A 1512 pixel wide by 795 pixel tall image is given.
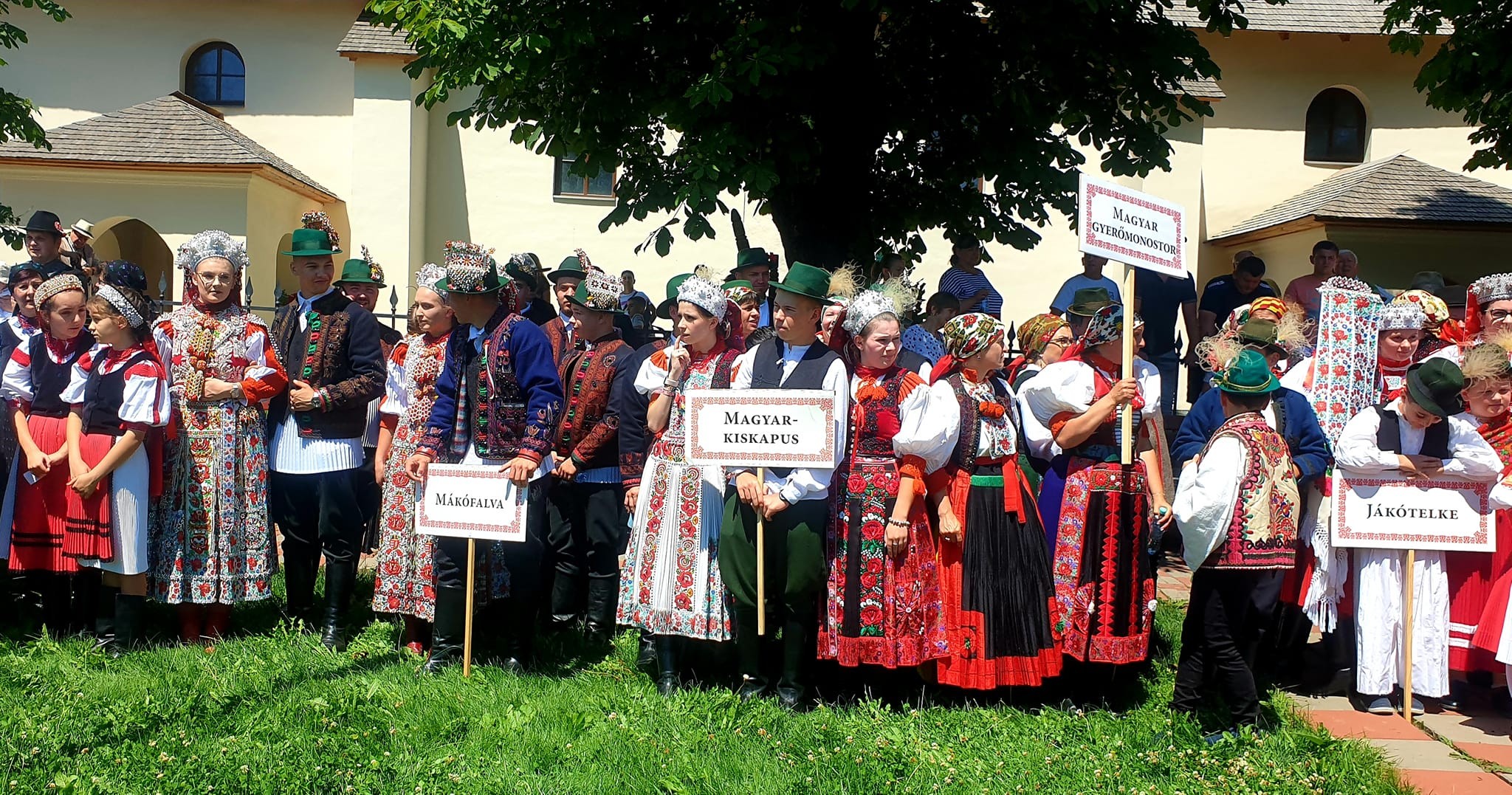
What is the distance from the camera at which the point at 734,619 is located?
5.61 metres

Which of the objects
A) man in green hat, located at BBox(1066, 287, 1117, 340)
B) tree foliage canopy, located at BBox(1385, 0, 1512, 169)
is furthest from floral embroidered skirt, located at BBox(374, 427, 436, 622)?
tree foliage canopy, located at BBox(1385, 0, 1512, 169)

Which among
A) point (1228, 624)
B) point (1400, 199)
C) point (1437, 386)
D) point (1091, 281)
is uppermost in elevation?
point (1400, 199)

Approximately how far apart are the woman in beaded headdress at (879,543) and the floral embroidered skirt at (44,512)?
3.77 metres

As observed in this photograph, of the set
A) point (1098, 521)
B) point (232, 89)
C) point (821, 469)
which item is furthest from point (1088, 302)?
point (232, 89)

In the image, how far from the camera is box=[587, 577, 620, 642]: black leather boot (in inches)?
270

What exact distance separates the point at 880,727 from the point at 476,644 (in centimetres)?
229

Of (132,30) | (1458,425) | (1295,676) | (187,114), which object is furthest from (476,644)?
(132,30)

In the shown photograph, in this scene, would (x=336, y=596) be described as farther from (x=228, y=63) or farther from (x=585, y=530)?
(x=228, y=63)

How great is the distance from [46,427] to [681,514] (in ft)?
10.5

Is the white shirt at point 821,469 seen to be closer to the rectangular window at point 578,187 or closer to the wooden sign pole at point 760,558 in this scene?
the wooden sign pole at point 760,558

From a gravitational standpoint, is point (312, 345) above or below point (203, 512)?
above

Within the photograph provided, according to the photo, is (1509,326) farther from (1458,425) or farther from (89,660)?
(89,660)

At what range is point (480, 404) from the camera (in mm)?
5859

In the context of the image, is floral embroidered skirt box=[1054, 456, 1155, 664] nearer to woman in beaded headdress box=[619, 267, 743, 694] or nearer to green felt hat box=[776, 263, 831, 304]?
green felt hat box=[776, 263, 831, 304]
